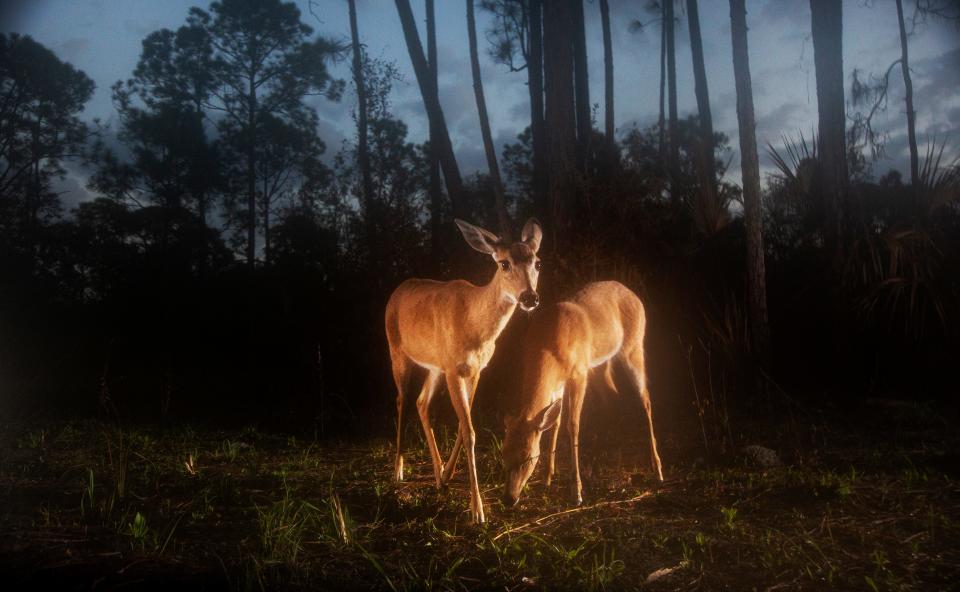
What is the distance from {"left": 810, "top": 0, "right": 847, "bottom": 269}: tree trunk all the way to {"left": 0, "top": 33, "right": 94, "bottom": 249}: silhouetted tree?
49.5ft

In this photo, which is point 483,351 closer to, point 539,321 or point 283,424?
point 539,321

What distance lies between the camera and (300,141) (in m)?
21.5

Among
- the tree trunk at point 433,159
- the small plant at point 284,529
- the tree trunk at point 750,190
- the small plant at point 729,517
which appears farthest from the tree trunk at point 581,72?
the small plant at point 284,529

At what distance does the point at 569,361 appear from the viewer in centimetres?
517

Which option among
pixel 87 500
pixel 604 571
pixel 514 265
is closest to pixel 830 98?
pixel 514 265

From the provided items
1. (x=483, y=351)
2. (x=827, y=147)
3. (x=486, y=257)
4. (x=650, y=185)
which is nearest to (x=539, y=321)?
(x=483, y=351)

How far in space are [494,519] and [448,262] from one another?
5400 millimetres

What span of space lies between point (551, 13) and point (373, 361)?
19.5 ft

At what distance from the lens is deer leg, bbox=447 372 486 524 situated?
4.35 meters

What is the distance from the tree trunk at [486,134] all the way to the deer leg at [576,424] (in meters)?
4.77

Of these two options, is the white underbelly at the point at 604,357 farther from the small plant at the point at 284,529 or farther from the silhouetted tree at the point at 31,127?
the silhouetted tree at the point at 31,127

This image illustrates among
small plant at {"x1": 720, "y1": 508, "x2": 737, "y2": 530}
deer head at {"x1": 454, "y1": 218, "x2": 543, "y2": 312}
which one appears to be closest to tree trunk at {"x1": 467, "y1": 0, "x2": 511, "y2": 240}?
deer head at {"x1": 454, "y1": 218, "x2": 543, "y2": 312}

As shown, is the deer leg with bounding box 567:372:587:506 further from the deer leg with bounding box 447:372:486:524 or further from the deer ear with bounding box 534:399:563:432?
the deer leg with bounding box 447:372:486:524

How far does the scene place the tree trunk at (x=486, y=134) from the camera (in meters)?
10.4
